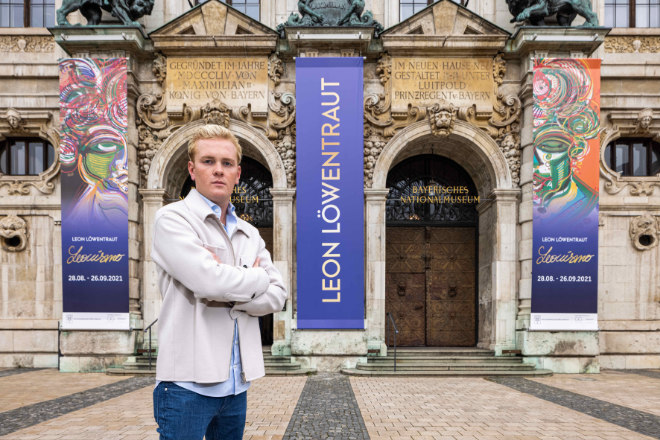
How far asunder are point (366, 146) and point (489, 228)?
3.72 meters

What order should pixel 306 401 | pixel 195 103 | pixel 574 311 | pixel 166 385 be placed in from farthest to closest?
pixel 195 103 < pixel 574 311 < pixel 306 401 < pixel 166 385

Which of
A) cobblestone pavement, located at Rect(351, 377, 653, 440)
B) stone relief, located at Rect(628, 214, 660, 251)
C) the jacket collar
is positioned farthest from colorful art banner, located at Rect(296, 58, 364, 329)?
the jacket collar

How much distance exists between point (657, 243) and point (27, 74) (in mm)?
15648

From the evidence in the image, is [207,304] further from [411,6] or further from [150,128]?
[411,6]

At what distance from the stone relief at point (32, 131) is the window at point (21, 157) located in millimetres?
406

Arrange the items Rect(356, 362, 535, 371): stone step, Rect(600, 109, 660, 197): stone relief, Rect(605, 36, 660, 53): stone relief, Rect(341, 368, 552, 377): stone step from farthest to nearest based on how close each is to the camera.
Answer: Rect(605, 36, 660, 53): stone relief < Rect(600, 109, 660, 197): stone relief < Rect(356, 362, 535, 371): stone step < Rect(341, 368, 552, 377): stone step

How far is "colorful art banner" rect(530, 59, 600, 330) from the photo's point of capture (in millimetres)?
10844

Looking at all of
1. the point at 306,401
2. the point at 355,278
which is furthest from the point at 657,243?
the point at 306,401

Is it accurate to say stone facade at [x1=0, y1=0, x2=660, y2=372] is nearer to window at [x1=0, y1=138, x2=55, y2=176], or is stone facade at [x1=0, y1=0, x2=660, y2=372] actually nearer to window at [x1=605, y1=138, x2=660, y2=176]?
window at [x1=605, y1=138, x2=660, y2=176]

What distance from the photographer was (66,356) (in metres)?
10.8

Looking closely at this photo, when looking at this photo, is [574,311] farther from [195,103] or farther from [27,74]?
[27,74]

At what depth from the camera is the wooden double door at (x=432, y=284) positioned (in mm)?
13078

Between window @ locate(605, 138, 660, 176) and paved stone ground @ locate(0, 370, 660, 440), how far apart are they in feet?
16.9

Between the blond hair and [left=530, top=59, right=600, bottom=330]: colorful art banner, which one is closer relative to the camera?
the blond hair
